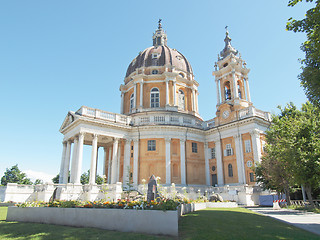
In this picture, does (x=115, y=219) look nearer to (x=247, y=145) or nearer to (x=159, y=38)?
(x=247, y=145)

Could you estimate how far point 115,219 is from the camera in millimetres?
9422

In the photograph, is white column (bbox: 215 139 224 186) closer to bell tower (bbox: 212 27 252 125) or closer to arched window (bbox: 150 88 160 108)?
bell tower (bbox: 212 27 252 125)

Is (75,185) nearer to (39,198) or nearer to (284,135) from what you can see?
(39,198)

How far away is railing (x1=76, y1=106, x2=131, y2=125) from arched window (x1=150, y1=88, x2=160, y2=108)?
253 inches

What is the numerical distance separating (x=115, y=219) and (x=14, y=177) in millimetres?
67801

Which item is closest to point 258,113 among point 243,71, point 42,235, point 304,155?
point 243,71

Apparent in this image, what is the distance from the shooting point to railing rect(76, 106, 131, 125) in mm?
29747

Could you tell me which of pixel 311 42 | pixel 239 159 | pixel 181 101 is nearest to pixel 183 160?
pixel 239 159

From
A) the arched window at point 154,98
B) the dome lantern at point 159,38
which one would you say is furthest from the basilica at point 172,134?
the dome lantern at point 159,38

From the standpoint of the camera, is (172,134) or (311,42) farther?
(172,134)

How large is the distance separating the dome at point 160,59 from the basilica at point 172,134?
117 cm

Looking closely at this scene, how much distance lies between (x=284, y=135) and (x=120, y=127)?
19.6 meters

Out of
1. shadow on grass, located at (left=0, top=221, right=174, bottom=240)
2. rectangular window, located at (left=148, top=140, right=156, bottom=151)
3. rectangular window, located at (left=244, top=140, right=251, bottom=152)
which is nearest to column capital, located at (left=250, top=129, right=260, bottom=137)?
rectangular window, located at (left=244, top=140, right=251, bottom=152)

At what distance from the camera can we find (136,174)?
3125cm
